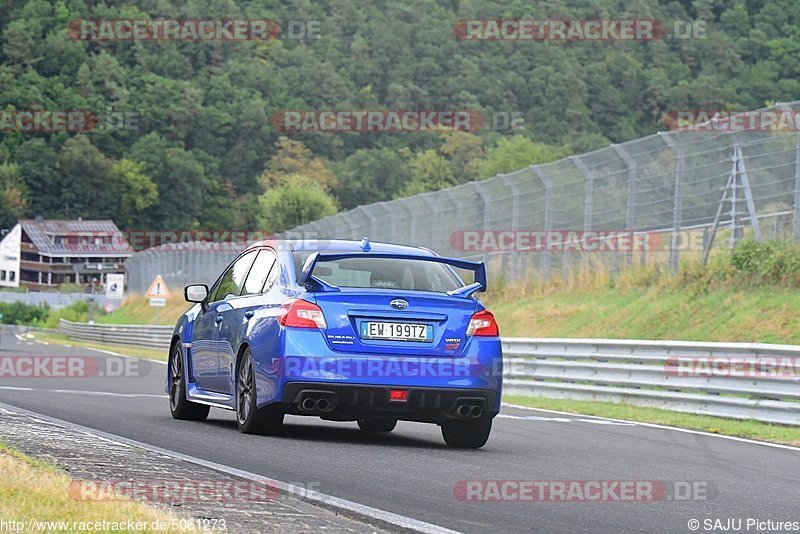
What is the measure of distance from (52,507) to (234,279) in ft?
20.3

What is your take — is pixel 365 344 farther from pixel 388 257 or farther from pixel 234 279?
pixel 234 279

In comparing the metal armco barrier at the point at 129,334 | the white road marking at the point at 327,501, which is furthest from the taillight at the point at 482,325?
the metal armco barrier at the point at 129,334

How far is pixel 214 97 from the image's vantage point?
15388cm

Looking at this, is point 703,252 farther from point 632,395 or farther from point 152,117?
point 152,117

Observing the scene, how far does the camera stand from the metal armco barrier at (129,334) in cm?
4391

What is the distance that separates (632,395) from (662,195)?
6987 millimetres

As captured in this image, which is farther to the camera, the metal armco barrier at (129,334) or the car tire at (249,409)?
the metal armco barrier at (129,334)

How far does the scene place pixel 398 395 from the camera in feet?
33.8

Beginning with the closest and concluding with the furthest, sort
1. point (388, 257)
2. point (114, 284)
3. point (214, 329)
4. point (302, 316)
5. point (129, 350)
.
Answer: point (302, 316) → point (388, 257) → point (214, 329) → point (129, 350) → point (114, 284)

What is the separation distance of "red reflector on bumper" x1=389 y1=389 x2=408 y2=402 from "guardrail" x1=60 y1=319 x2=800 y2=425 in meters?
5.43

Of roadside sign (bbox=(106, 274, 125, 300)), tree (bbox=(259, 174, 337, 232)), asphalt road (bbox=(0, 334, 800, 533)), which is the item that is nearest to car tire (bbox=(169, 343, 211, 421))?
asphalt road (bbox=(0, 334, 800, 533))

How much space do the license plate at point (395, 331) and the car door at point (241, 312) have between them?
3.41ft

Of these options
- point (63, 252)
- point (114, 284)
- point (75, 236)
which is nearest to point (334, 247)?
point (114, 284)

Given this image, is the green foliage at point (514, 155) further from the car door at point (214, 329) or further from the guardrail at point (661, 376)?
the car door at point (214, 329)
